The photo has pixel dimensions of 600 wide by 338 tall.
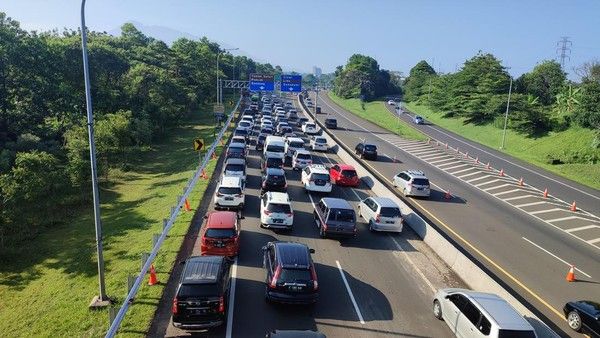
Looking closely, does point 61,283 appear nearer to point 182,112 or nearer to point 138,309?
point 138,309

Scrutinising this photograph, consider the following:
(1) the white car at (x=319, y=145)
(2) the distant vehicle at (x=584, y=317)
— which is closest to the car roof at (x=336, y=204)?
(2) the distant vehicle at (x=584, y=317)

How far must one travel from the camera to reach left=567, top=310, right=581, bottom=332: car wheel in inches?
541

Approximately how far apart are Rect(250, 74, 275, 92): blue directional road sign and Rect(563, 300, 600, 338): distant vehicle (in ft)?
187

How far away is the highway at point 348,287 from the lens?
12852 millimetres

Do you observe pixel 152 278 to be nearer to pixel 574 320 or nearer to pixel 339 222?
pixel 339 222

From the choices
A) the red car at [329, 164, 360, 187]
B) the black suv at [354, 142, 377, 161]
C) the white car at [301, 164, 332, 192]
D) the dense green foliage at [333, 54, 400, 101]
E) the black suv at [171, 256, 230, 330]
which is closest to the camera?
the black suv at [171, 256, 230, 330]

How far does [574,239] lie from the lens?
76.4 feet

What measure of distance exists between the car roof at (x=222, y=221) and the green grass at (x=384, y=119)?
153ft

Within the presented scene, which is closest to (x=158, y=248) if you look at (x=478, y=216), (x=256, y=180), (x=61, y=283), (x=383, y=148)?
(x=61, y=283)

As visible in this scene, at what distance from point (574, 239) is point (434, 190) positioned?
1012 cm

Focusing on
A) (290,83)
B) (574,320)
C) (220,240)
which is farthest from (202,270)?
(290,83)

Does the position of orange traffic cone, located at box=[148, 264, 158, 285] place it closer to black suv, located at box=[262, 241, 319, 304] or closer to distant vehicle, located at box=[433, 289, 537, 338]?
black suv, located at box=[262, 241, 319, 304]

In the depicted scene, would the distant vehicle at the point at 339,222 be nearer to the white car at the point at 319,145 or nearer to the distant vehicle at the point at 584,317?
the distant vehicle at the point at 584,317

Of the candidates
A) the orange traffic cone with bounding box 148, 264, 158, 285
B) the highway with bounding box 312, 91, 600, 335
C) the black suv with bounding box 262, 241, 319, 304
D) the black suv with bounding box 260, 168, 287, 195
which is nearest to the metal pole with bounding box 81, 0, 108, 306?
the orange traffic cone with bounding box 148, 264, 158, 285
